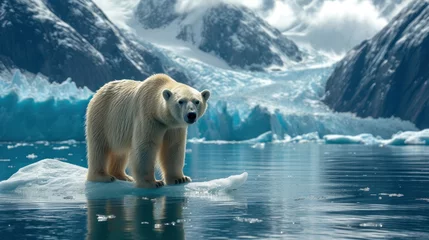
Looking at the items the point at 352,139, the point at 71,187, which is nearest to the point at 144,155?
the point at 71,187

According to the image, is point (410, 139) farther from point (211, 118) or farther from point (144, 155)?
point (144, 155)

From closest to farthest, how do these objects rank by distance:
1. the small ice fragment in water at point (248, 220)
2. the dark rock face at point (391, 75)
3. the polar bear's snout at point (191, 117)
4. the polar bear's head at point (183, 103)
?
the small ice fragment in water at point (248, 220), the polar bear's snout at point (191, 117), the polar bear's head at point (183, 103), the dark rock face at point (391, 75)

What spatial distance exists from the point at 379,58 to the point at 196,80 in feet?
116

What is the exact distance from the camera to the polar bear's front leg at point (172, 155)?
14336mm

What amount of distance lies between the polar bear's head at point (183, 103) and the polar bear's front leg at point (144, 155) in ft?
2.20

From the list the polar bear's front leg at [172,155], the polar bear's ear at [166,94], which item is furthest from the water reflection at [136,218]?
the polar bear's ear at [166,94]

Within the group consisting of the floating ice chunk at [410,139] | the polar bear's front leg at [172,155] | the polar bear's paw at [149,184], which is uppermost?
the floating ice chunk at [410,139]

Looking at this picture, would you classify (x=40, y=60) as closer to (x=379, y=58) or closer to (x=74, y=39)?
(x=74, y=39)

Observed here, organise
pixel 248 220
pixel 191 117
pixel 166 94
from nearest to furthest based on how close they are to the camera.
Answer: pixel 248 220
pixel 191 117
pixel 166 94

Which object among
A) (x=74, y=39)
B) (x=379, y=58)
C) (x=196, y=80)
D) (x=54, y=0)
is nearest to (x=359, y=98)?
(x=379, y=58)

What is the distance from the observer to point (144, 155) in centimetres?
1388

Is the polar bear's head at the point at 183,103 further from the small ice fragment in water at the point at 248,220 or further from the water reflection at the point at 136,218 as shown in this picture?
the small ice fragment in water at the point at 248,220

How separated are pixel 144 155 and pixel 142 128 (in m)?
0.51

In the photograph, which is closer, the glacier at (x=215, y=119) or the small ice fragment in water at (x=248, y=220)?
the small ice fragment in water at (x=248, y=220)
